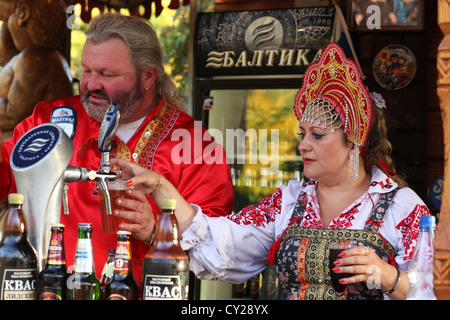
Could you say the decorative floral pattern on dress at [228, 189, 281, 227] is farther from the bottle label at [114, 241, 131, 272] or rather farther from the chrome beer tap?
Answer: the bottle label at [114, 241, 131, 272]

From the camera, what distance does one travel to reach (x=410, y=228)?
209 centimetres

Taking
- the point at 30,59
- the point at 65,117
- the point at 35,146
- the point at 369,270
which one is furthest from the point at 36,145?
the point at 30,59

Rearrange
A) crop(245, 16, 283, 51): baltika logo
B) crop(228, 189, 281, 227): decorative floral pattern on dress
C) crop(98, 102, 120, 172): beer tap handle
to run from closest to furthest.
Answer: crop(98, 102, 120, 172): beer tap handle → crop(228, 189, 281, 227): decorative floral pattern on dress → crop(245, 16, 283, 51): baltika logo

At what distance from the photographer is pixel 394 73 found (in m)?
4.29

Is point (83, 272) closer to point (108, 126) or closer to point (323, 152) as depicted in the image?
point (108, 126)

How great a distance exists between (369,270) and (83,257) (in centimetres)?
76

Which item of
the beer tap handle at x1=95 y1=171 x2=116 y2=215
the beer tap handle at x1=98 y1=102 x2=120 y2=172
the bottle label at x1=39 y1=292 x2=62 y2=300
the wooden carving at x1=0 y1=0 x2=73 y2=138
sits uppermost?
the wooden carving at x1=0 y1=0 x2=73 y2=138

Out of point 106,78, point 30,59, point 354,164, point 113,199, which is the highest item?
point 30,59

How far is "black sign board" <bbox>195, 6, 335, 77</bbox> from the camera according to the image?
431 cm

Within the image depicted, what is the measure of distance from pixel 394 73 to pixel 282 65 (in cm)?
71

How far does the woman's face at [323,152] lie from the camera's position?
2.21 metres

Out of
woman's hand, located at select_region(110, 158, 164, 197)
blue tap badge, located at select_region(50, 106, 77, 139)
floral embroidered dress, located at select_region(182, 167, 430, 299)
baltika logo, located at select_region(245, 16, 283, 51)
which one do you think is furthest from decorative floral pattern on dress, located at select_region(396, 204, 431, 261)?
baltika logo, located at select_region(245, 16, 283, 51)

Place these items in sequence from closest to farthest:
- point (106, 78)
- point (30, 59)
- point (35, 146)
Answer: point (35, 146) → point (106, 78) → point (30, 59)
